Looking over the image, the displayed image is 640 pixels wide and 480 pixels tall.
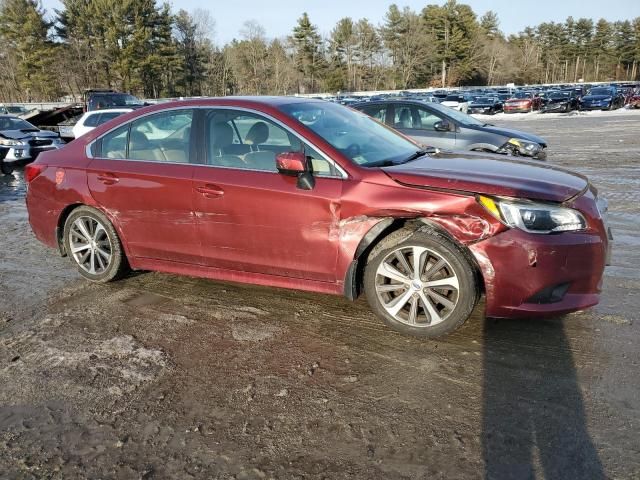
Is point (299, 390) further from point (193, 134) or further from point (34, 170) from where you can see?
point (34, 170)

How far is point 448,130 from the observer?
1001cm

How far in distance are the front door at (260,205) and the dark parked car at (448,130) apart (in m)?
6.32

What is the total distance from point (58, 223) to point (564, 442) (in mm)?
4536

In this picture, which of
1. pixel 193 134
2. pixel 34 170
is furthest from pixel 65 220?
pixel 193 134

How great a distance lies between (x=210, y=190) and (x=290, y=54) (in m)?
86.4

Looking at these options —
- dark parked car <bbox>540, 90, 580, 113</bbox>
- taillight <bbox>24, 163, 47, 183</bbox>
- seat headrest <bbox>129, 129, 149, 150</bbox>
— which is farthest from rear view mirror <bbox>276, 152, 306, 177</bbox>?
dark parked car <bbox>540, 90, 580, 113</bbox>

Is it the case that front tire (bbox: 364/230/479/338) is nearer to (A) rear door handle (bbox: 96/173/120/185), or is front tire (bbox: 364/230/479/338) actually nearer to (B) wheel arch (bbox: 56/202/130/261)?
(B) wheel arch (bbox: 56/202/130/261)

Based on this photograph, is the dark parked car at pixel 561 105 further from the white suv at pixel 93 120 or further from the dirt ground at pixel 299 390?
the dirt ground at pixel 299 390

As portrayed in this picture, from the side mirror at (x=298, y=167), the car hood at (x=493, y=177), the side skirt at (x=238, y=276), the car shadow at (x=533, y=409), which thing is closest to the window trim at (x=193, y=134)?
the side mirror at (x=298, y=167)

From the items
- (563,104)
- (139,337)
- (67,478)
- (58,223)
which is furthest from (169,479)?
(563,104)

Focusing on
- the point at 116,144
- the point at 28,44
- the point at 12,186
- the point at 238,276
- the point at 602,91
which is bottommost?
the point at 12,186

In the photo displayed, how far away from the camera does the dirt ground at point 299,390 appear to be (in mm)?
2461

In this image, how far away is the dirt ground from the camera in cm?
246

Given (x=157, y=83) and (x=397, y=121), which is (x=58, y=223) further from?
(x=157, y=83)
